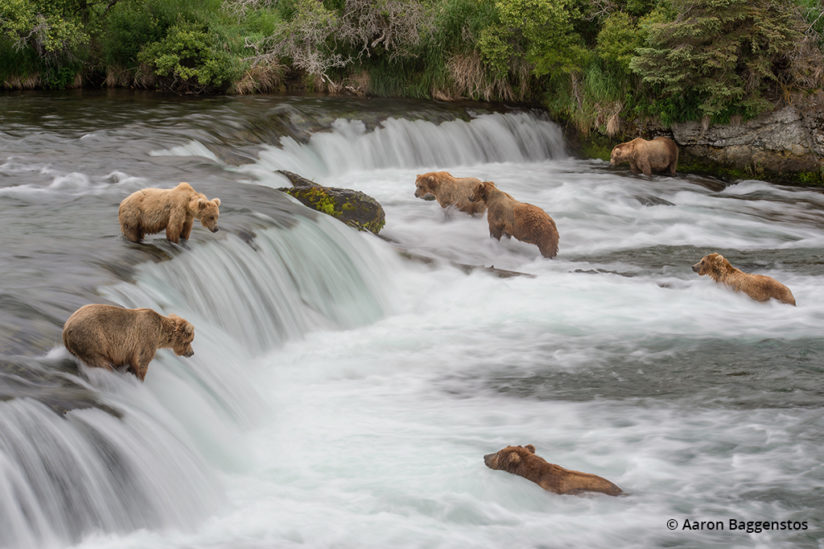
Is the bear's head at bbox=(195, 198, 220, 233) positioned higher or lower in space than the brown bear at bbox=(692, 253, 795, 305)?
higher

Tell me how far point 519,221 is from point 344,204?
216 centimetres

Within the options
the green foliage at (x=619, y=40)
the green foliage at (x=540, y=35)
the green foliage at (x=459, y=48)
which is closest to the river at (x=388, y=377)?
the green foliage at (x=459, y=48)

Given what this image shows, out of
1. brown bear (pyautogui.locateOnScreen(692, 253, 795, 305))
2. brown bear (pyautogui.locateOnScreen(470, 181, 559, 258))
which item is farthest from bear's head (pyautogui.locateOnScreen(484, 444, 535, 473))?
brown bear (pyautogui.locateOnScreen(470, 181, 559, 258))

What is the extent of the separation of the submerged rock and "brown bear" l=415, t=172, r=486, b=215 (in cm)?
102

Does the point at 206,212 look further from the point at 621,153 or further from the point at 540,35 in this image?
the point at 540,35

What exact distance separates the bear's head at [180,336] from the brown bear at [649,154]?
11.9 metres

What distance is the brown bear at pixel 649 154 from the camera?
1605 cm

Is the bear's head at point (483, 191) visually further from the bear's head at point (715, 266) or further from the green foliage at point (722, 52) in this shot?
the green foliage at point (722, 52)

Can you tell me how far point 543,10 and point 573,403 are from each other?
505 inches

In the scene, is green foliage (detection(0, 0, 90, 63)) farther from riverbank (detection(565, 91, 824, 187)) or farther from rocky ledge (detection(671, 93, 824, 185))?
rocky ledge (detection(671, 93, 824, 185))

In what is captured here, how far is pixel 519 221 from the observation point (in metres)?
10.8

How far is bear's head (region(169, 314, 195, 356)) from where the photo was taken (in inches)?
216

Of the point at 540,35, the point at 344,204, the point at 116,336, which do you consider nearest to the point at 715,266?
the point at 344,204

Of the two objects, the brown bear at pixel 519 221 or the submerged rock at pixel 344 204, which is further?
the submerged rock at pixel 344 204
